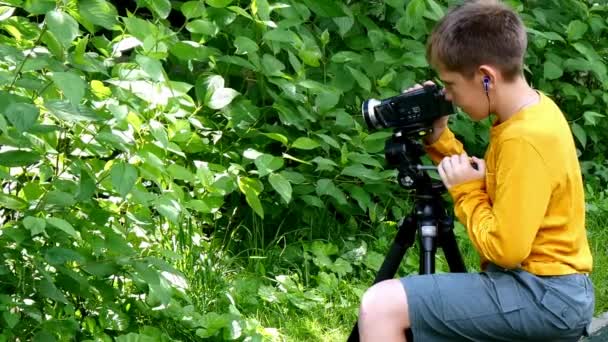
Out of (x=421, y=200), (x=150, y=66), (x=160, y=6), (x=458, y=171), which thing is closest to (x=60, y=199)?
(x=150, y=66)

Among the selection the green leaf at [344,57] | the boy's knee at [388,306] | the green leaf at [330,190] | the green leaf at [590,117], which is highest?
the boy's knee at [388,306]

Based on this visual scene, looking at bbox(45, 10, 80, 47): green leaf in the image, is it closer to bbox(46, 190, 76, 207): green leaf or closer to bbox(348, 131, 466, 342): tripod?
bbox(46, 190, 76, 207): green leaf

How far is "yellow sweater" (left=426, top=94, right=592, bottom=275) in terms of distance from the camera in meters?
2.64

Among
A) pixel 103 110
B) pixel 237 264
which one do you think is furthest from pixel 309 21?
pixel 103 110

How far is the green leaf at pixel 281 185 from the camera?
4.00 meters

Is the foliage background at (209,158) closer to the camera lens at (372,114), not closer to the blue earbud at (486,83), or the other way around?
the camera lens at (372,114)

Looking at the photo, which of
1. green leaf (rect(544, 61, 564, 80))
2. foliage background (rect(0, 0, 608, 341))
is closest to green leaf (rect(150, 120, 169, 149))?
foliage background (rect(0, 0, 608, 341))

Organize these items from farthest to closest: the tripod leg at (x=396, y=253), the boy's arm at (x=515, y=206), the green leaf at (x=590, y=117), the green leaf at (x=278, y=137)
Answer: the green leaf at (x=590, y=117) < the green leaf at (x=278, y=137) < the tripod leg at (x=396, y=253) < the boy's arm at (x=515, y=206)

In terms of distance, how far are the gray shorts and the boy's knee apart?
0.02 m

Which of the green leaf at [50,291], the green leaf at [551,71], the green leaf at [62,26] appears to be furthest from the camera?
the green leaf at [551,71]

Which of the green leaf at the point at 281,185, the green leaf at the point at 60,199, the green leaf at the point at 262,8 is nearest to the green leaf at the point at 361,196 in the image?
the green leaf at the point at 281,185

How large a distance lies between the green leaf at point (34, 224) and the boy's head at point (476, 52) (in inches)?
49.0

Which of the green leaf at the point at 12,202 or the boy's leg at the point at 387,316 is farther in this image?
the green leaf at the point at 12,202

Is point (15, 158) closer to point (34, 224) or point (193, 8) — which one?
point (34, 224)
